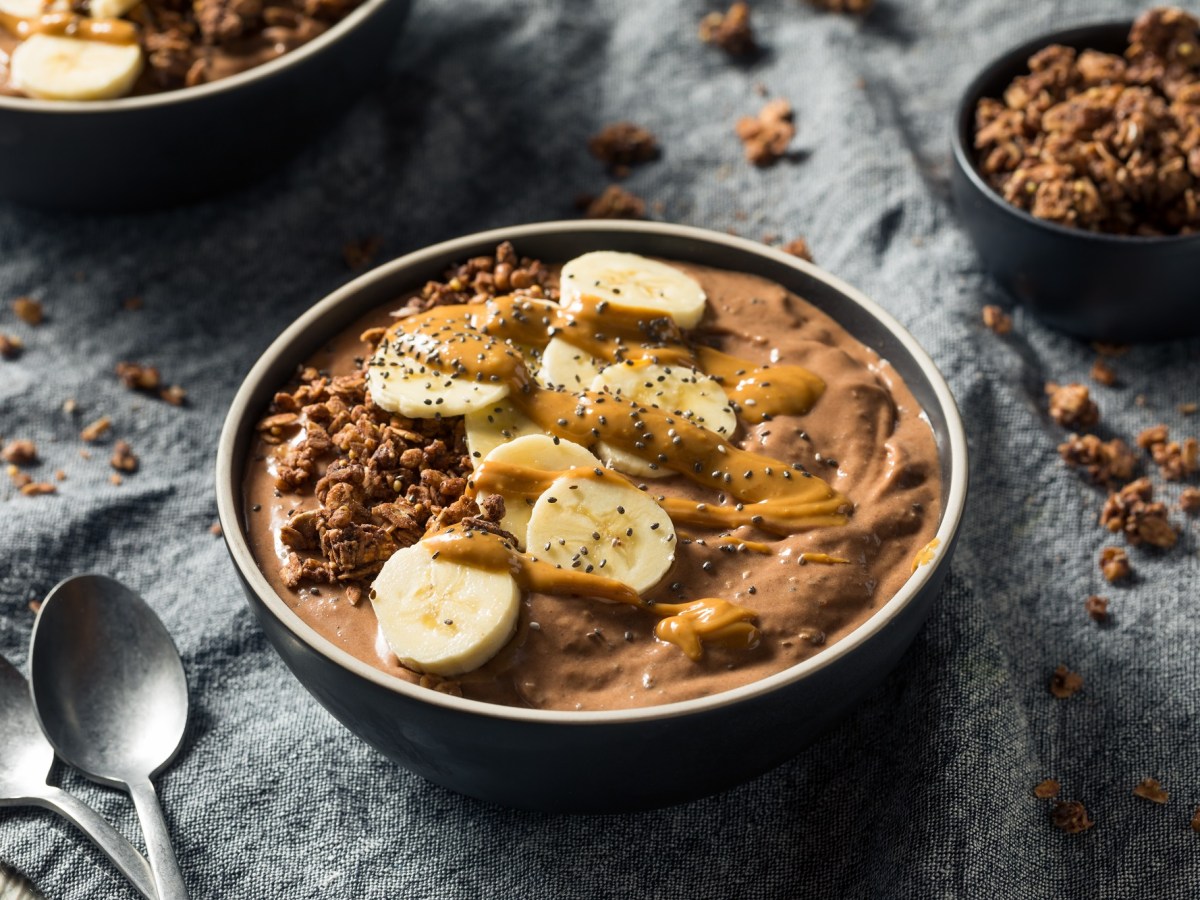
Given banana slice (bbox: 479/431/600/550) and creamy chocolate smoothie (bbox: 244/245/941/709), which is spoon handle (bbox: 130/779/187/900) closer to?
creamy chocolate smoothie (bbox: 244/245/941/709)

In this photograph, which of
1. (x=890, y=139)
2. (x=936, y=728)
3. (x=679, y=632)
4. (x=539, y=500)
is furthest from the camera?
(x=890, y=139)

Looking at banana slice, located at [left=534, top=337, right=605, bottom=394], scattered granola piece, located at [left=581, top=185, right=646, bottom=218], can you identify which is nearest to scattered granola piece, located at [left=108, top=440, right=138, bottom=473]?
banana slice, located at [left=534, top=337, right=605, bottom=394]

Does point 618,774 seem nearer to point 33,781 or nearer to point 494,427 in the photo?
point 494,427

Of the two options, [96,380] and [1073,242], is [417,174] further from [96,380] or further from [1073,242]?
[1073,242]

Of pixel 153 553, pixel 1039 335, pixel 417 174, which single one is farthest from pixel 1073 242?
pixel 153 553

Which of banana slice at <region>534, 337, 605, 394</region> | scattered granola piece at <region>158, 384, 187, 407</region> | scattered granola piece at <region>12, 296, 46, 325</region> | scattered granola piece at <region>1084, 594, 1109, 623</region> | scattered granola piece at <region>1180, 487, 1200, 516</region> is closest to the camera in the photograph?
banana slice at <region>534, 337, 605, 394</region>

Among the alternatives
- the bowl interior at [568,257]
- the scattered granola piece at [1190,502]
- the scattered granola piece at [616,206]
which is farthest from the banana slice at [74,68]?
the scattered granola piece at [1190,502]

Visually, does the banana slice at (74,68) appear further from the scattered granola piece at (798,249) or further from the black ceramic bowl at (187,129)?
the scattered granola piece at (798,249)
